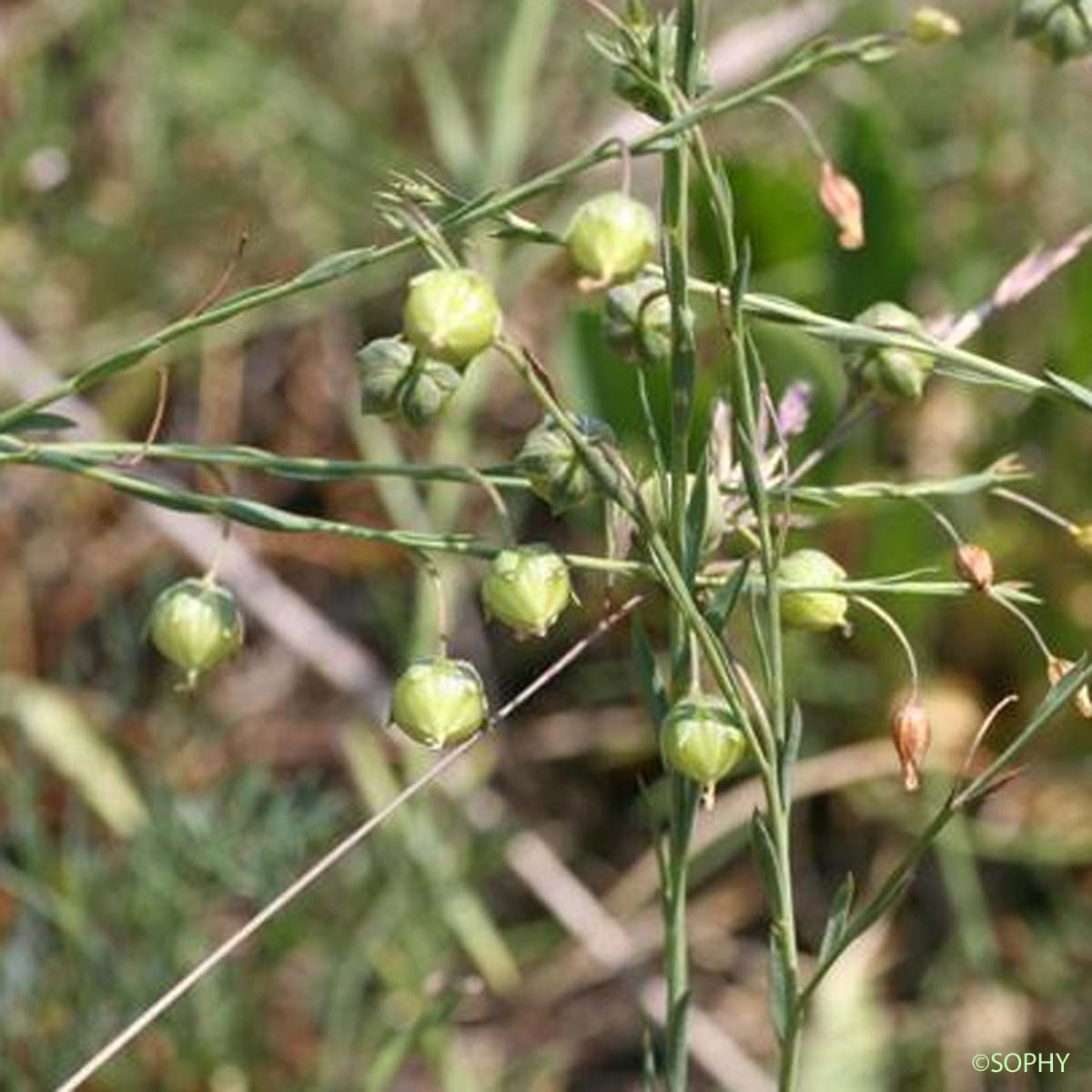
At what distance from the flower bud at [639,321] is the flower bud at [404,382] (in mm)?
62

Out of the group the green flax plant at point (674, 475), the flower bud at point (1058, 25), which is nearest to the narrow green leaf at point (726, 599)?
the green flax plant at point (674, 475)

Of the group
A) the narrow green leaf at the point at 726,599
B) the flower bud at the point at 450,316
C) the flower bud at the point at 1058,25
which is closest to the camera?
the flower bud at the point at 450,316

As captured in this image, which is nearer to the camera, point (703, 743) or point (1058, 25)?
point (703, 743)

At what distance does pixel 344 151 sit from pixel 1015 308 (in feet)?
2.07

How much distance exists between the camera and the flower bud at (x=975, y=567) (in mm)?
884

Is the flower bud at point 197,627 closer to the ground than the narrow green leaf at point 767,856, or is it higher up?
higher up

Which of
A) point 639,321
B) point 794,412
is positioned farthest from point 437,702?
point 794,412

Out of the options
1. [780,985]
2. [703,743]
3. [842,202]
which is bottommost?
[780,985]

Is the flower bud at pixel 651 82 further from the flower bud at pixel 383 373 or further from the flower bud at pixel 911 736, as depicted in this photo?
the flower bud at pixel 911 736

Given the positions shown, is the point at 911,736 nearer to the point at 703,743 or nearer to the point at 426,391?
the point at 703,743

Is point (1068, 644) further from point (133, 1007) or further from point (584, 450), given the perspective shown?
point (584, 450)

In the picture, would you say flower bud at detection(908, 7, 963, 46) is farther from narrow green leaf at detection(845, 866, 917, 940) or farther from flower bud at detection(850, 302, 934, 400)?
narrow green leaf at detection(845, 866, 917, 940)

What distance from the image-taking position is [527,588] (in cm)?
85

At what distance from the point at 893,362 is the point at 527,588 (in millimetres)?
186
